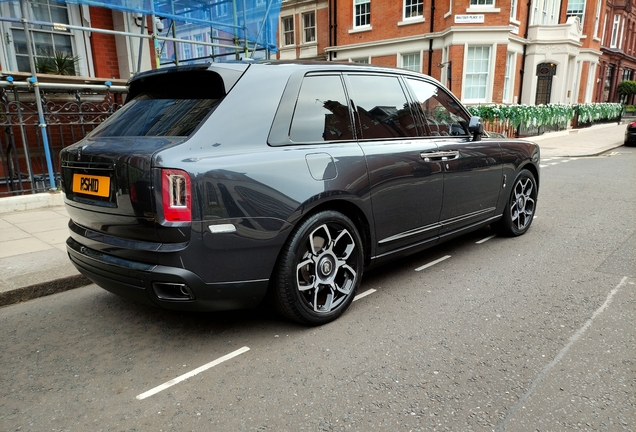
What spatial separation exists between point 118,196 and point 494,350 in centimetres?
253

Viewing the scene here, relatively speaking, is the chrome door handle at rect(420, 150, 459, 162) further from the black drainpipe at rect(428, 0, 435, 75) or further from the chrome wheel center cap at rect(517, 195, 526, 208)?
the black drainpipe at rect(428, 0, 435, 75)

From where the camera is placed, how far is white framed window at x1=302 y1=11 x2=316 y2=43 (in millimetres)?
27605

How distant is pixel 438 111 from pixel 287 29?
2731 centimetres

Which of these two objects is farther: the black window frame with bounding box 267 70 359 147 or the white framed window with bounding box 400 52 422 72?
the white framed window with bounding box 400 52 422 72

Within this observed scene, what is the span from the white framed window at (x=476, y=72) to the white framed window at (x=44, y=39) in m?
16.9

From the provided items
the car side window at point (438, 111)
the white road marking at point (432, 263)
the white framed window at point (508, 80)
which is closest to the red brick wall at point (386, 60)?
the white framed window at point (508, 80)

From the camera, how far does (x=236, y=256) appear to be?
2697 millimetres

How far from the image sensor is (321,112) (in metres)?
3.24

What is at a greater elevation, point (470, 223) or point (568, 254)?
point (470, 223)

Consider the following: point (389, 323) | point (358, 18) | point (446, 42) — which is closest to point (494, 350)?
point (389, 323)

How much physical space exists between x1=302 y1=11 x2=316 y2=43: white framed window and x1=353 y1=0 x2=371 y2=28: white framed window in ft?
10.6

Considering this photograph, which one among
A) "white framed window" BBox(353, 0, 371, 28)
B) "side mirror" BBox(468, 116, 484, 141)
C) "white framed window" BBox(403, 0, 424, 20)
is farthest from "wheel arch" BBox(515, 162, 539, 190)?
"white framed window" BBox(353, 0, 371, 28)

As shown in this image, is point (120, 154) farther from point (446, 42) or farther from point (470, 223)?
point (446, 42)

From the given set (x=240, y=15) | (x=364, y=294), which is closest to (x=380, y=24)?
(x=240, y=15)
